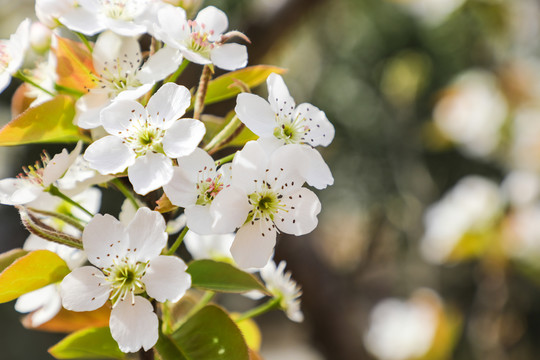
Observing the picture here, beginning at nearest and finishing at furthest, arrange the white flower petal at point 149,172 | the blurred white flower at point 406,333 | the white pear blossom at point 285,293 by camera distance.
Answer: the white flower petal at point 149,172, the white pear blossom at point 285,293, the blurred white flower at point 406,333

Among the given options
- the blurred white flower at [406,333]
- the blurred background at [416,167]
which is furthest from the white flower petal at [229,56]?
the blurred white flower at [406,333]

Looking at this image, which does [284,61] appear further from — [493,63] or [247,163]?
[247,163]

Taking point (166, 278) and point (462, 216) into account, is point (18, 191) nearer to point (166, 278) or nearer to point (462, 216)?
point (166, 278)

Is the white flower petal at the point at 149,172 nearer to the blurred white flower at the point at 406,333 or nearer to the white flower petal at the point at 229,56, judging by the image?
the white flower petal at the point at 229,56

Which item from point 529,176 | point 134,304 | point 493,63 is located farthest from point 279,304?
point 493,63

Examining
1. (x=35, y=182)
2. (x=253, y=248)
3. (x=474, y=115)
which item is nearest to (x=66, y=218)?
(x=35, y=182)

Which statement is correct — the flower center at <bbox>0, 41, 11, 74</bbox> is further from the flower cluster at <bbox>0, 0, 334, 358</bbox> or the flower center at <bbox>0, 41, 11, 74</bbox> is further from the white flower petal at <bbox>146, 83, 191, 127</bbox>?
the white flower petal at <bbox>146, 83, 191, 127</bbox>
